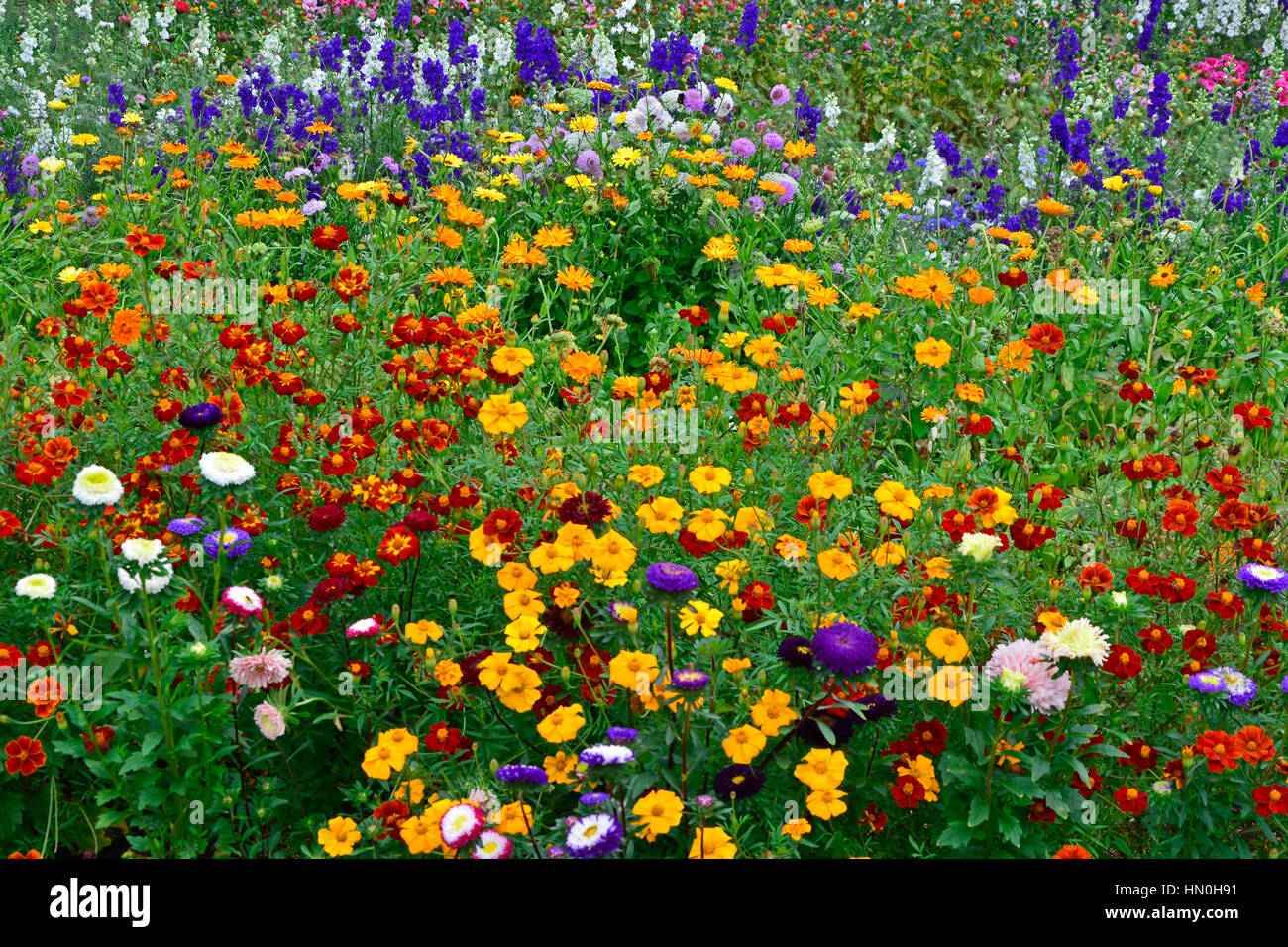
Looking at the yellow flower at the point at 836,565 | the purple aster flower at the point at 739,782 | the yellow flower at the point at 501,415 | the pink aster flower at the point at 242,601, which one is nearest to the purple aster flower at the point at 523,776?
the purple aster flower at the point at 739,782

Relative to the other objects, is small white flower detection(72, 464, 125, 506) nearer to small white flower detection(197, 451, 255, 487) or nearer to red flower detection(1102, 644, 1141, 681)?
small white flower detection(197, 451, 255, 487)

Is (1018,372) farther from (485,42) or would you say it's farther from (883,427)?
(485,42)

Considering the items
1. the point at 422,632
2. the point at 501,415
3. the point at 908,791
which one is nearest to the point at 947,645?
the point at 908,791

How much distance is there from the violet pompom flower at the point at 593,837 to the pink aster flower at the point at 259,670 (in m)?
0.61

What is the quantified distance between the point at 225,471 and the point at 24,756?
2.03 feet

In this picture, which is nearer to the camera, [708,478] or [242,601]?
[242,601]

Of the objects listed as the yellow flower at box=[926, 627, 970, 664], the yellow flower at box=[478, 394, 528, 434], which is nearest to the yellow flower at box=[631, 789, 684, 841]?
the yellow flower at box=[926, 627, 970, 664]

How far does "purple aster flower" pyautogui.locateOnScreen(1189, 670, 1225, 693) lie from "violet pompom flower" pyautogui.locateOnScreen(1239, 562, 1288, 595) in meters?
0.22

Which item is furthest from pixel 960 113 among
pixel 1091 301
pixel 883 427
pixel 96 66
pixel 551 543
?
pixel 551 543

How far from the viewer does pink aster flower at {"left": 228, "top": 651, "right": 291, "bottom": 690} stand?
6.74ft

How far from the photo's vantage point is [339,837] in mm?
1980

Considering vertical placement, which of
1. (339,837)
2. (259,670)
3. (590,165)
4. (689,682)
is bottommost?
(339,837)

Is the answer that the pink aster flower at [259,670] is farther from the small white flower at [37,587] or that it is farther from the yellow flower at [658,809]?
the yellow flower at [658,809]

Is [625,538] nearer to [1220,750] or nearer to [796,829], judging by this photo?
[796,829]
